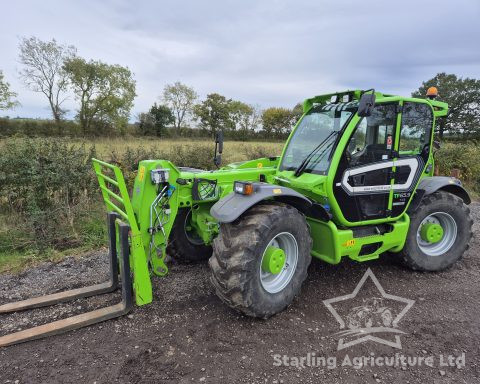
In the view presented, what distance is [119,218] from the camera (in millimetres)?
3869

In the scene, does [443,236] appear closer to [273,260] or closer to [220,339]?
[273,260]

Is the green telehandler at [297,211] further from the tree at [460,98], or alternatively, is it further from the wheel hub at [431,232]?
the tree at [460,98]

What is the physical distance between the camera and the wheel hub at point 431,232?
4723 mm

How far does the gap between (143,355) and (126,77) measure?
1504 inches

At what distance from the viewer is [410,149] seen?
446 cm

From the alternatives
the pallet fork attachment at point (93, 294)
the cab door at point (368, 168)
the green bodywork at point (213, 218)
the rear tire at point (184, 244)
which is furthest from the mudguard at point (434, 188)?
the pallet fork attachment at point (93, 294)

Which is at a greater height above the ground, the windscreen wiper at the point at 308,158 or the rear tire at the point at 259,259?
the windscreen wiper at the point at 308,158

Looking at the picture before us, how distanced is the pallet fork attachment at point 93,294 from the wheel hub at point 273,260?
1410mm

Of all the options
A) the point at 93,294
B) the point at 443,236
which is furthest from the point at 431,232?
the point at 93,294

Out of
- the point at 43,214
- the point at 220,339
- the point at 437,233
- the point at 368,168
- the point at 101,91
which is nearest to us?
the point at 220,339

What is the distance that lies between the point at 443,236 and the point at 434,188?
0.81 metres

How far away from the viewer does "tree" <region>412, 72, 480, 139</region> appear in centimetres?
3322

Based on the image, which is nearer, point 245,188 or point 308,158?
point 245,188

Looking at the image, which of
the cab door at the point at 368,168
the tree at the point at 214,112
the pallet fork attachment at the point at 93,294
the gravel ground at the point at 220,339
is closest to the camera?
the gravel ground at the point at 220,339
